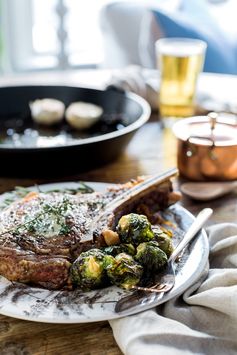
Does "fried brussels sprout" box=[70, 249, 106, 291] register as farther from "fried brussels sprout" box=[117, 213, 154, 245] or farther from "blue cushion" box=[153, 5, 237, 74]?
"blue cushion" box=[153, 5, 237, 74]

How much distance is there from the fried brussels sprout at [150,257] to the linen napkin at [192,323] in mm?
75

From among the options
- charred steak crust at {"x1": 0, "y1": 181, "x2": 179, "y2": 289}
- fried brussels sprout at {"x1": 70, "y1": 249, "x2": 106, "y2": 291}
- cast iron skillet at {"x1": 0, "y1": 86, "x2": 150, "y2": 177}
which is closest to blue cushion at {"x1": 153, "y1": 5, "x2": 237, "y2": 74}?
cast iron skillet at {"x1": 0, "y1": 86, "x2": 150, "y2": 177}

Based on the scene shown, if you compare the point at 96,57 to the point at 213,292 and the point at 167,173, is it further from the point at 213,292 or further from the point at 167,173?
the point at 213,292

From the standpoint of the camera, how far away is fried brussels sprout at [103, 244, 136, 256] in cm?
109

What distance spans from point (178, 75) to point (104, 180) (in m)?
0.58

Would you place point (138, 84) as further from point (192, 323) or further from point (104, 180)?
point (192, 323)

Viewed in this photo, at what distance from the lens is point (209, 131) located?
163 cm

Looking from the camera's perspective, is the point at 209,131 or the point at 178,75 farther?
the point at 178,75

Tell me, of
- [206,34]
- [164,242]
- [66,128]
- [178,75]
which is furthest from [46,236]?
[206,34]

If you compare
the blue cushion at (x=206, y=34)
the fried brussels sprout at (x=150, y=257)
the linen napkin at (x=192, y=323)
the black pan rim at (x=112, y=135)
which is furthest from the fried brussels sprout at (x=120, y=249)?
the blue cushion at (x=206, y=34)

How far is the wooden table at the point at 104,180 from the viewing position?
3.25 feet

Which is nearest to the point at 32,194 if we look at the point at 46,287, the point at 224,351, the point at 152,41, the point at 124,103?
the point at 46,287

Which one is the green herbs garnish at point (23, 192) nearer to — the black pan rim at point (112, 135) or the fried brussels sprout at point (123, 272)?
the black pan rim at point (112, 135)

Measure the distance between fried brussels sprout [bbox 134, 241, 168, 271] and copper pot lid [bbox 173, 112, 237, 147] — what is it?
570 mm
